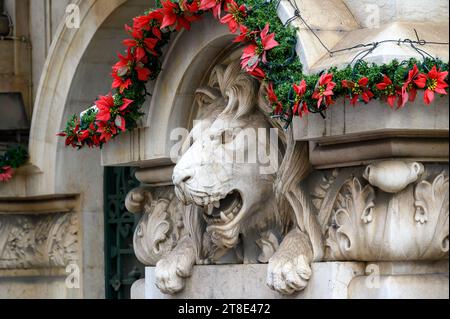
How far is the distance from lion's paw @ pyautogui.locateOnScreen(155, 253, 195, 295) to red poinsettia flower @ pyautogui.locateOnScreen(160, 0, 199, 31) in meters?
1.39

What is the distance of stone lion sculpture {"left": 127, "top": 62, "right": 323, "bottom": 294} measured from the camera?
9.20 m

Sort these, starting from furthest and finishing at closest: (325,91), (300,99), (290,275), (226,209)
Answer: (226,209), (290,275), (300,99), (325,91)

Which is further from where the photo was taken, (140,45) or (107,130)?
(107,130)

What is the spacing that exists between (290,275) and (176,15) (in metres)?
1.64

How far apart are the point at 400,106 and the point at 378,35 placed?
0.66 m

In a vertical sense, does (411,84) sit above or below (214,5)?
below

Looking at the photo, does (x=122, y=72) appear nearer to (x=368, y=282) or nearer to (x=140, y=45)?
(x=140, y=45)

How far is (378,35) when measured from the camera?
8.75m

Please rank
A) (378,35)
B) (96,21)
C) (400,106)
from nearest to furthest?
(400,106)
(378,35)
(96,21)

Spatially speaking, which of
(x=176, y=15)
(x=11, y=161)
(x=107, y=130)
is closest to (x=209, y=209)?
(x=107, y=130)

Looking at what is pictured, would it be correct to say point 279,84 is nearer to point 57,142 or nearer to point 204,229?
point 204,229

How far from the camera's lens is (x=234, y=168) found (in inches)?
374
